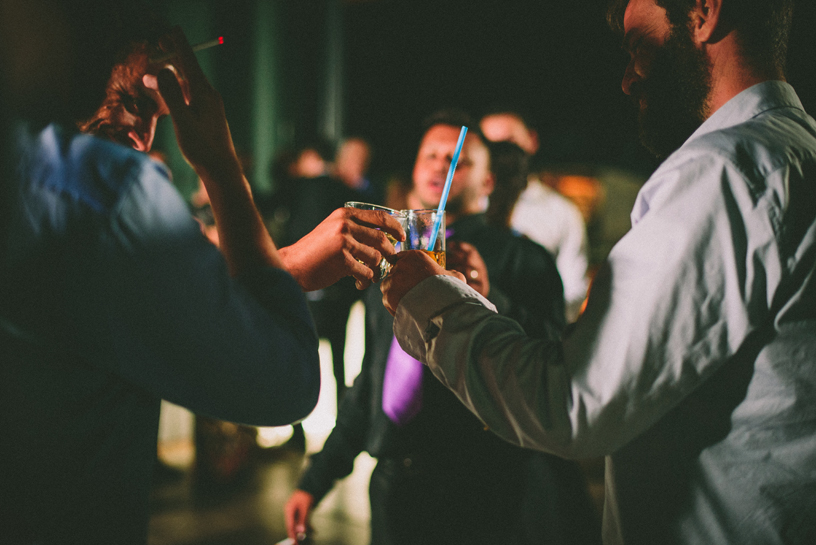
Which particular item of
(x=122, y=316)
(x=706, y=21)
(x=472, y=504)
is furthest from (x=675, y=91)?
(x=472, y=504)

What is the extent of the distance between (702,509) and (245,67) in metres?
6.56

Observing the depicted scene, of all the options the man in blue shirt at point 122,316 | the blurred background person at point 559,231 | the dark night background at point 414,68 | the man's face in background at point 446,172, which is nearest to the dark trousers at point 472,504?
the man in blue shirt at point 122,316

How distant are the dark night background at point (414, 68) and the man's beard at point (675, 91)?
493 cm

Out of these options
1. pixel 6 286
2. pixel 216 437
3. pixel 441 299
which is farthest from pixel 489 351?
pixel 216 437

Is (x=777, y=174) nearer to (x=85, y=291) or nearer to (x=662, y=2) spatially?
(x=662, y=2)

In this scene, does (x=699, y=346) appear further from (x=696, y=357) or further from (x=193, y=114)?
(x=193, y=114)

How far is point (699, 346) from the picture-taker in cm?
73

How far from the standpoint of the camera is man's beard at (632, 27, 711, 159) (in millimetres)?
947

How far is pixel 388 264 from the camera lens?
1.10m

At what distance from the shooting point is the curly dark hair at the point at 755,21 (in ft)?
2.98

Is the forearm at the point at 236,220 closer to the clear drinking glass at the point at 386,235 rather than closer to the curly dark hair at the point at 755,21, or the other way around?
the clear drinking glass at the point at 386,235

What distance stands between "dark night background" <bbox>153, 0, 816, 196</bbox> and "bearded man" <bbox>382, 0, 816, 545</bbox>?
518cm

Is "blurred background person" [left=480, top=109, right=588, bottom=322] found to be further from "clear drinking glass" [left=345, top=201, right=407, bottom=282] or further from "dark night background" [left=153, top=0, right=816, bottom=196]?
"dark night background" [left=153, top=0, right=816, bottom=196]

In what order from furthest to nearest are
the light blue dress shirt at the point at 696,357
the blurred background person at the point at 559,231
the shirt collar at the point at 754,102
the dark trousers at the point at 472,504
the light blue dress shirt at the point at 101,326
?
the blurred background person at the point at 559,231 < the dark trousers at the point at 472,504 < the shirt collar at the point at 754,102 < the light blue dress shirt at the point at 696,357 < the light blue dress shirt at the point at 101,326
